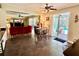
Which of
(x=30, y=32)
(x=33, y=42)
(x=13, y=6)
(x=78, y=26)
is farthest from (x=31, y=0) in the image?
(x=78, y=26)

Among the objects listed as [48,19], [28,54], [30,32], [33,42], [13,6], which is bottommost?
[28,54]

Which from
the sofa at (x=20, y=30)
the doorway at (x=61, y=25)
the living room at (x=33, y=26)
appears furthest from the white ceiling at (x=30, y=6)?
the sofa at (x=20, y=30)

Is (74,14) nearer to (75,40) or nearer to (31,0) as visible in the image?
(75,40)

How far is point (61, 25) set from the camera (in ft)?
7.76

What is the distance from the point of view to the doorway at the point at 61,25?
2305mm

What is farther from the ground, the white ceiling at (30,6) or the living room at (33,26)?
the white ceiling at (30,6)

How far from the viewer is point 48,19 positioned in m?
2.36

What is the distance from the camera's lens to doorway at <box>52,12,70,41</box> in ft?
7.56

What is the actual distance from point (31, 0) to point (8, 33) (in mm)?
694

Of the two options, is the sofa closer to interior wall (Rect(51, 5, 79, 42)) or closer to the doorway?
the doorway

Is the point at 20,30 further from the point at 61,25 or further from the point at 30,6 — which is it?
the point at 61,25

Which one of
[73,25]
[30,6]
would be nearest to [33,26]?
[30,6]

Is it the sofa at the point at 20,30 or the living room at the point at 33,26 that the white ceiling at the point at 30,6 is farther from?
the sofa at the point at 20,30

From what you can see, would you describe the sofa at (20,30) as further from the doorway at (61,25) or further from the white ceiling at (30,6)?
the doorway at (61,25)
